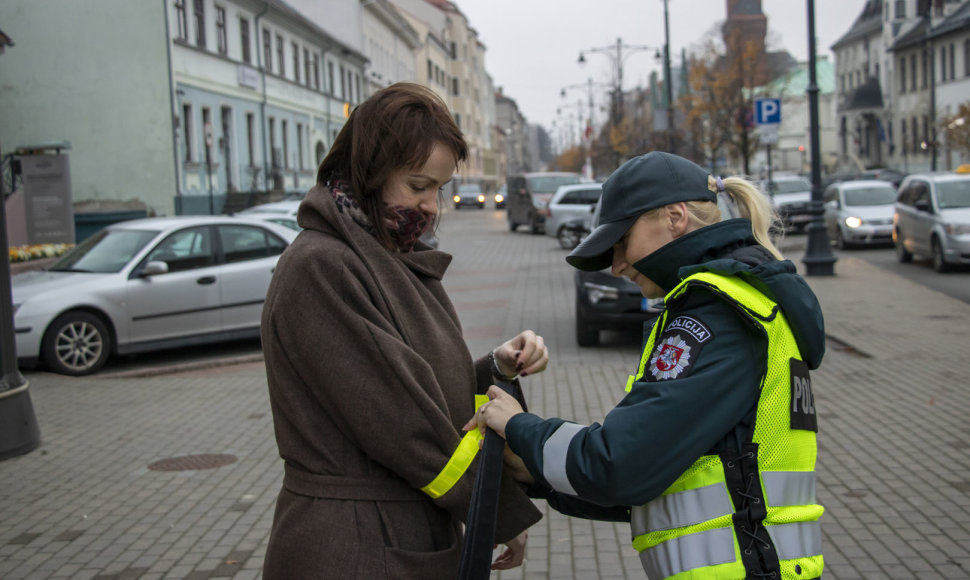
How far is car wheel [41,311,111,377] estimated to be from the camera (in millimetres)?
10406

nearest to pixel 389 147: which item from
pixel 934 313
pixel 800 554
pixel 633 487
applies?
pixel 633 487

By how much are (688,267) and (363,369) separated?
2.23 feet

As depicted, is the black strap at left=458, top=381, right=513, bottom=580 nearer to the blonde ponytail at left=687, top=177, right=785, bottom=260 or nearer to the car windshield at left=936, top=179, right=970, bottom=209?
the blonde ponytail at left=687, top=177, right=785, bottom=260

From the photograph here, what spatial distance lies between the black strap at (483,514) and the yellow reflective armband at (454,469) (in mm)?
26

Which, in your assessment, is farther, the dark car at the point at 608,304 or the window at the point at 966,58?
the window at the point at 966,58

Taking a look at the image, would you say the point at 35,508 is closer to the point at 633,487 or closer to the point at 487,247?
the point at 633,487

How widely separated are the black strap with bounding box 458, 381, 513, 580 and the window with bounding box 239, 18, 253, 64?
35.7 m

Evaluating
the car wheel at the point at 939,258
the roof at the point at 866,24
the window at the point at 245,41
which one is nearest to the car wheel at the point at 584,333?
the car wheel at the point at 939,258

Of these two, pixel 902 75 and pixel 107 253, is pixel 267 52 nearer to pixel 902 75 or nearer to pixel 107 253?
pixel 107 253

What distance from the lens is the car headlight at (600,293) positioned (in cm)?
1104

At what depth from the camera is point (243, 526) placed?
550 centimetres

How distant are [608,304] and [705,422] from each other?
923 centimetres

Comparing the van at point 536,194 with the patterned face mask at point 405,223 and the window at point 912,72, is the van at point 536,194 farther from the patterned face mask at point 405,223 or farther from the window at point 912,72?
the window at point 912,72

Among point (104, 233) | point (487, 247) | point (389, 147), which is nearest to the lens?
point (389, 147)
